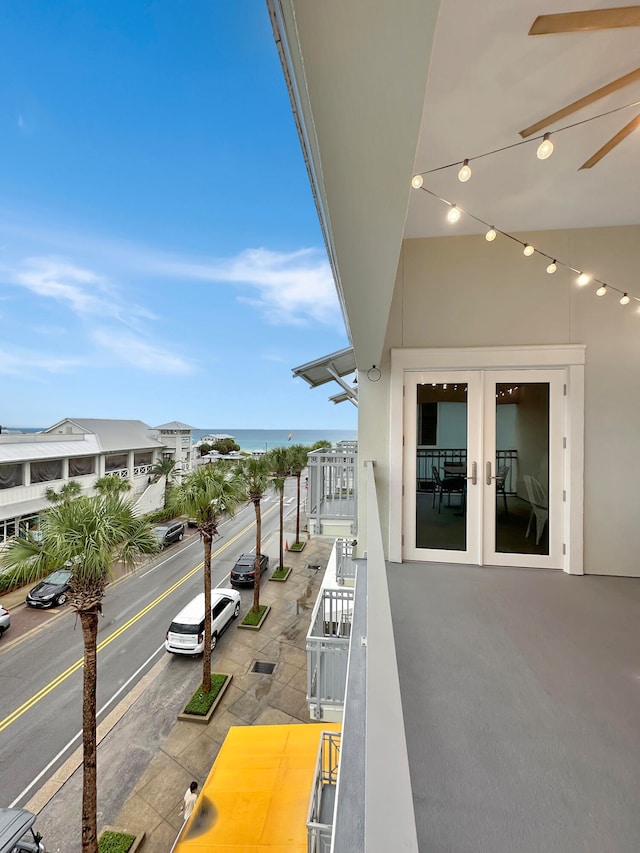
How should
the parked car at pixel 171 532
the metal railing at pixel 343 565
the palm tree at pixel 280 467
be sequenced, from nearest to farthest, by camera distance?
the metal railing at pixel 343 565 → the palm tree at pixel 280 467 → the parked car at pixel 171 532

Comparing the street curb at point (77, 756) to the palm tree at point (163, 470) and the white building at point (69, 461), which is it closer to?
the white building at point (69, 461)

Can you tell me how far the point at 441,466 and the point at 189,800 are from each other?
5.22m

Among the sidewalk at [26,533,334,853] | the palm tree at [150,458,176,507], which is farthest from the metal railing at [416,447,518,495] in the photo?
the palm tree at [150,458,176,507]

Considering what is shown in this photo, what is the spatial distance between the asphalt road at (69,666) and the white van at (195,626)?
0.39 m

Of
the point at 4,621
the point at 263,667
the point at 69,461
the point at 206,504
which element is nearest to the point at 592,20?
the point at 206,504

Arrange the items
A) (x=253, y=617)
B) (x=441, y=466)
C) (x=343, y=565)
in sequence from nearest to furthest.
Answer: (x=441, y=466) < (x=343, y=565) < (x=253, y=617)

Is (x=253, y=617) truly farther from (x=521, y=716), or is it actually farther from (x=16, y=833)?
(x=521, y=716)

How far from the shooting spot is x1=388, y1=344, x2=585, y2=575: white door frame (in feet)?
9.95

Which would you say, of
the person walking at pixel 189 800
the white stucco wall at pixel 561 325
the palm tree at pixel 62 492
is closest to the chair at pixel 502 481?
the white stucco wall at pixel 561 325

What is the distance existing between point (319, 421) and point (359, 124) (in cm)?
7003

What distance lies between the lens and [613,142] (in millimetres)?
1827

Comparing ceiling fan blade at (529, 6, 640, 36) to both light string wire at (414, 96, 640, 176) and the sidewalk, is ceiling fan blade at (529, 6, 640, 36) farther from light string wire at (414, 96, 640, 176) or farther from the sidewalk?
the sidewalk

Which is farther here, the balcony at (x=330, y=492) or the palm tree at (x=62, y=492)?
the palm tree at (x=62, y=492)

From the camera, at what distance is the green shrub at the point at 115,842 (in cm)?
423
